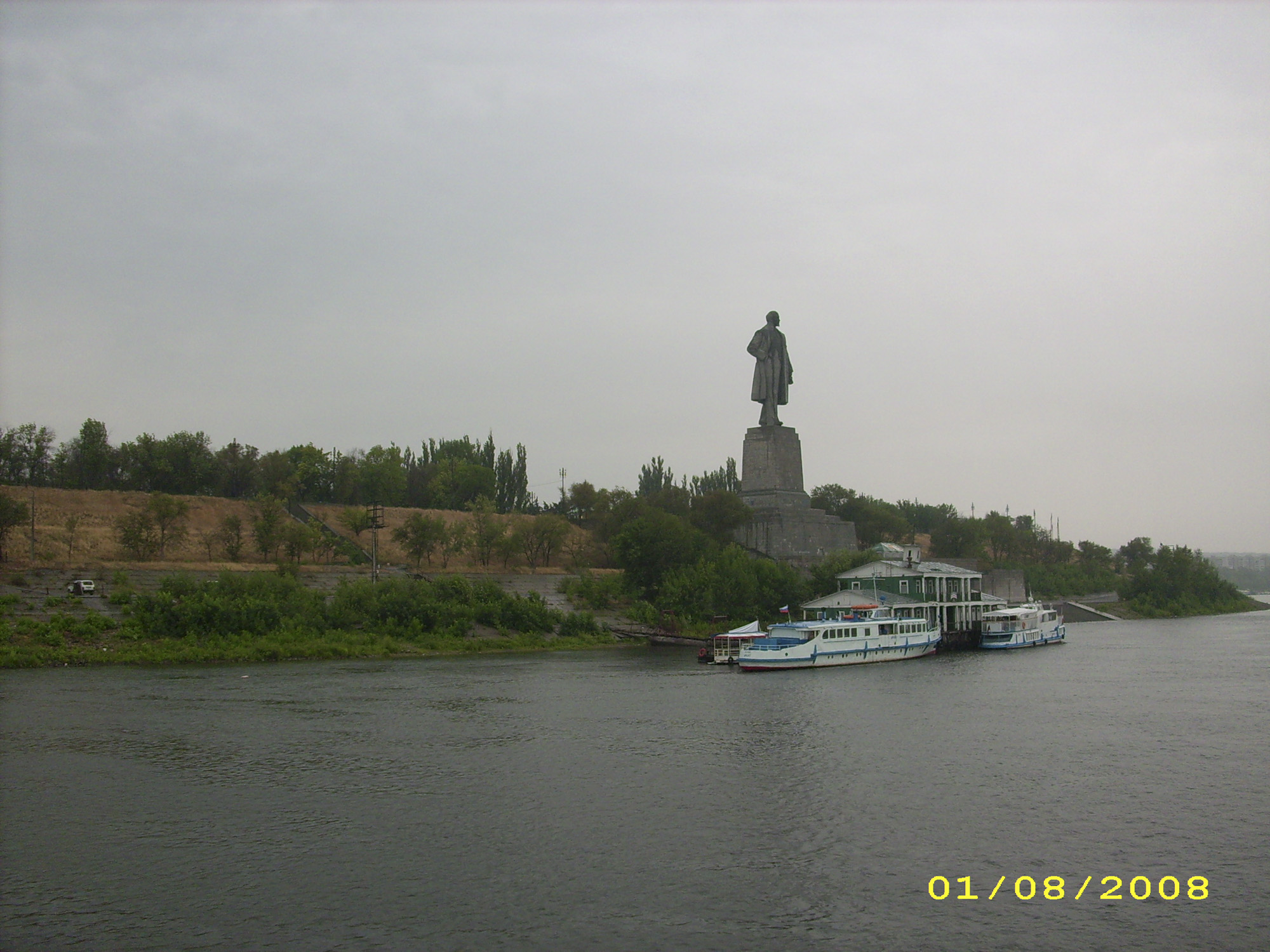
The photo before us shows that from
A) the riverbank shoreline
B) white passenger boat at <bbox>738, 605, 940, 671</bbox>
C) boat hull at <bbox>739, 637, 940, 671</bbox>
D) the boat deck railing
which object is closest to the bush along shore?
the riverbank shoreline

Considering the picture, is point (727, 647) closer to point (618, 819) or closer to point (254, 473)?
point (618, 819)

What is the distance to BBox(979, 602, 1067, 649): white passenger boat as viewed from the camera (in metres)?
62.1

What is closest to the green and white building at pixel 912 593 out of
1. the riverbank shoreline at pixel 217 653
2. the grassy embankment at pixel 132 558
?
the riverbank shoreline at pixel 217 653

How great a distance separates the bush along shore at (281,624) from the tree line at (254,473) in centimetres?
3402

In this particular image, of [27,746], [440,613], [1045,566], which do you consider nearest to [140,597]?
[440,613]

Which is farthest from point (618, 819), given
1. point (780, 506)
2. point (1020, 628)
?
point (780, 506)

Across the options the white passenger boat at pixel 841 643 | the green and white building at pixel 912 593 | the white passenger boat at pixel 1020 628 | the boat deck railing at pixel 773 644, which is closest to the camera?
the white passenger boat at pixel 841 643

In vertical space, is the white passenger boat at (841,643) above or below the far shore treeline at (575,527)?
below

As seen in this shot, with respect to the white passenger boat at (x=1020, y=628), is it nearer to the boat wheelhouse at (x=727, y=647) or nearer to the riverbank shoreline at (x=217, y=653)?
the boat wheelhouse at (x=727, y=647)

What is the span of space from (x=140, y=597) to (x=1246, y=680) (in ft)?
153

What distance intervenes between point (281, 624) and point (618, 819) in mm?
36083

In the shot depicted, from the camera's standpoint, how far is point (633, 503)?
246 feet

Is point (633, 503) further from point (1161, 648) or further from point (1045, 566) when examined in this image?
point (1045, 566)

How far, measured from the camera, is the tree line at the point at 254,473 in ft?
279
